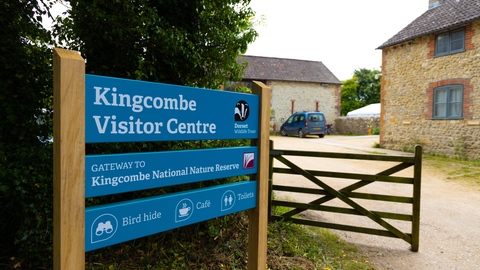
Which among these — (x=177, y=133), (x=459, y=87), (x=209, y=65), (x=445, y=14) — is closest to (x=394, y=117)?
(x=459, y=87)

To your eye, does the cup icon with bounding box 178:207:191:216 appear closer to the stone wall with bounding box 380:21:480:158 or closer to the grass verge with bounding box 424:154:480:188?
the grass verge with bounding box 424:154:480:188

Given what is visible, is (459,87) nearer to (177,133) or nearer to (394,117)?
(394,117)

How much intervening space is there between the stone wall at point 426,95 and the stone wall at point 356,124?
11.5m

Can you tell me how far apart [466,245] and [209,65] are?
14.4 ft

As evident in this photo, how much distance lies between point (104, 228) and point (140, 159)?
1.45 feet

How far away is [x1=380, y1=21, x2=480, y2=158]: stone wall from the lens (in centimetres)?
1157

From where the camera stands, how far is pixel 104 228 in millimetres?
1692

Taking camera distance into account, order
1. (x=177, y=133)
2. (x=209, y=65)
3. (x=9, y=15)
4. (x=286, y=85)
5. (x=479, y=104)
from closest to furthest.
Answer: (x=177, y=133) < (x=9, y=15) < (x=209, y=65) < (x=479, y=104) < (x=286, y=85)

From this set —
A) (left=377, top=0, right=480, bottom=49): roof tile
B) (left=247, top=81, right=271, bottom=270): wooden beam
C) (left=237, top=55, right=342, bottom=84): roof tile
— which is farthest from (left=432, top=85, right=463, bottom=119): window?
(left=237, top=55, right=342, bottom=84): roof tile

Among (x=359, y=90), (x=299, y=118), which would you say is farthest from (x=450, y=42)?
(x=359, y=90)

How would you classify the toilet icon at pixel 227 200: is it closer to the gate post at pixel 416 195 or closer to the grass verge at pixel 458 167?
the gate post at pixel 416 195

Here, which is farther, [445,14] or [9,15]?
[445,14]

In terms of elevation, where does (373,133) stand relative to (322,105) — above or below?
below

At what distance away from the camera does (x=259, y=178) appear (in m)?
2.61
